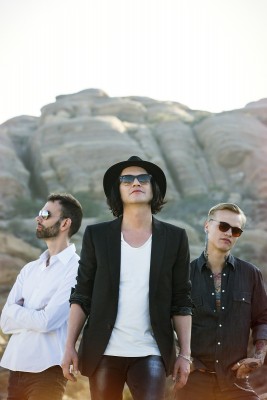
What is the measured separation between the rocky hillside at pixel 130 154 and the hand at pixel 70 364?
23539 mm

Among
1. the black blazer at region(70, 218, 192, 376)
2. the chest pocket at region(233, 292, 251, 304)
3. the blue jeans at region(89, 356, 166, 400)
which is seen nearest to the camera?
the blue jeans at region(89, 356, 166, 400)

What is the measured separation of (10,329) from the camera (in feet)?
18.3

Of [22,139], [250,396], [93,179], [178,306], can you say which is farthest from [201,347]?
[22,139]

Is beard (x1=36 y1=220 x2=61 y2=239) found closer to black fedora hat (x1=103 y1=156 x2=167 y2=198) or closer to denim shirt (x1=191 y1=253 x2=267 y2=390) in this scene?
black fedora hat (x1=103 y1=156 x2=167 y2=198)

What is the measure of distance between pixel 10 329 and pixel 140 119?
111 feet

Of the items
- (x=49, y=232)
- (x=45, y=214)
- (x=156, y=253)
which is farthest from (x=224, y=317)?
(x=45, y=214)

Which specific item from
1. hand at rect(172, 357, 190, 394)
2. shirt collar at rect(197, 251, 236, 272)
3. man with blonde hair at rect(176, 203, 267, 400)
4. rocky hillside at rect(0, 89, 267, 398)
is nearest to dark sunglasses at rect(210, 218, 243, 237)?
man with blonde hair at rect(176, 203, 267, 400)

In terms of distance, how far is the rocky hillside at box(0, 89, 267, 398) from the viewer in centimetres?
3170

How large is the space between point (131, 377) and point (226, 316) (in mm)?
1392

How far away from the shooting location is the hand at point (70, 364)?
4574 millimetres

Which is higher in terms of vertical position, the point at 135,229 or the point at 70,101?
the point at 70,101

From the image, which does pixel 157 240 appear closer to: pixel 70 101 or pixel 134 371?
pixel 134 371

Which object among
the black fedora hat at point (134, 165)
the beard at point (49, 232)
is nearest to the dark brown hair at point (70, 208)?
the beard at point (49, 232)

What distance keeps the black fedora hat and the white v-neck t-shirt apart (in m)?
0.53
